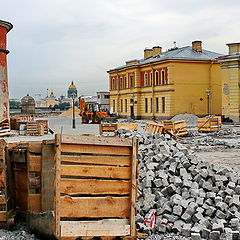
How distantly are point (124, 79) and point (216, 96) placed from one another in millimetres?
12732

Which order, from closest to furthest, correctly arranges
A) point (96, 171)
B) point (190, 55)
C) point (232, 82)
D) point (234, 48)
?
1. point (96, 171)
2. point (234, 48)
3. point (232, 82)
4. point (190, 55)

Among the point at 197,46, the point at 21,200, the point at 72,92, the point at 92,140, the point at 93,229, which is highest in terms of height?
the point at 197,46

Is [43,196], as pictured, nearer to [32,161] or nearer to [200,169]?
[32,161]

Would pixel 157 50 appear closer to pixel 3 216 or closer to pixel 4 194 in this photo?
pixel 4 194

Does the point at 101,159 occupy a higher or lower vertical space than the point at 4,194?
higher

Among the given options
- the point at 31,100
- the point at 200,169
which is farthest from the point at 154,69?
the point at 200,169

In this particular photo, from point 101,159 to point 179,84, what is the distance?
1407 inches

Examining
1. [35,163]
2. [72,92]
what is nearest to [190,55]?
[72,92]

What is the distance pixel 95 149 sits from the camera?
237 inches

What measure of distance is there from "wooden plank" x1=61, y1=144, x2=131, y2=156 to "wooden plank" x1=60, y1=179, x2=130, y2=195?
428 mm

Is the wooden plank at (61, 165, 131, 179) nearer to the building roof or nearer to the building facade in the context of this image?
the building facade

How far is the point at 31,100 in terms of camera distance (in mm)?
63250

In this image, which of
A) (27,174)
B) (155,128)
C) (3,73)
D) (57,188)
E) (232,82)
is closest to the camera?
(57,188)

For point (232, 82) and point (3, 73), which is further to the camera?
point (232, 82)
